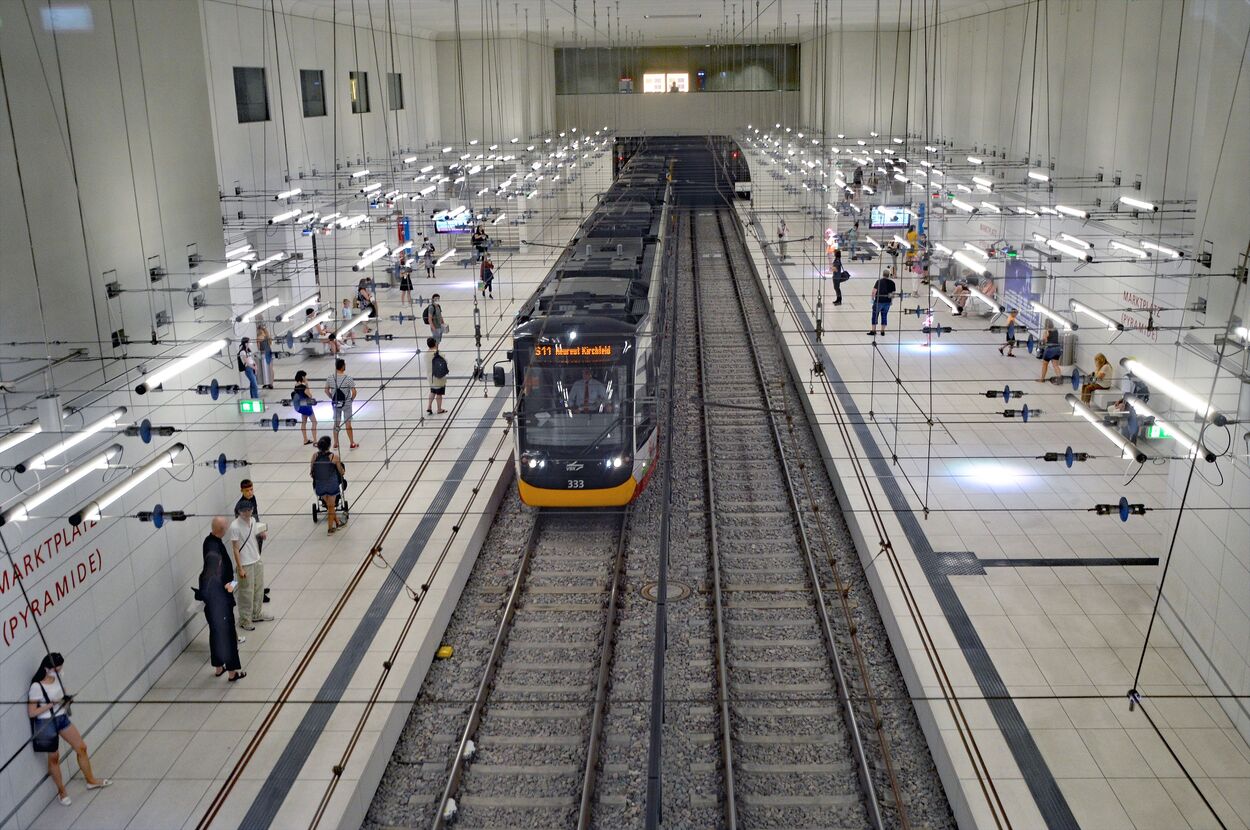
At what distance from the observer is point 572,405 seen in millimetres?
12875

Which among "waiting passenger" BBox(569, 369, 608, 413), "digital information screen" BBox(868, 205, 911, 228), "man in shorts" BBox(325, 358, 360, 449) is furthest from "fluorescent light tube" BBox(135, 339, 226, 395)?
"digital information screen" BBox(868, 205, 911, 228)

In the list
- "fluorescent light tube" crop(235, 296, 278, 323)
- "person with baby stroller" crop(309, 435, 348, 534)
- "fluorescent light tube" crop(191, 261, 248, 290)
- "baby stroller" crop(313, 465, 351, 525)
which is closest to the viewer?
"fluorescent light tube" crop(191, 261, 248, 290)

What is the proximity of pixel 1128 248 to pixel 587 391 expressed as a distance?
25.5ft

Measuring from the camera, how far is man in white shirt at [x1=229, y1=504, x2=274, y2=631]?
10234 mm

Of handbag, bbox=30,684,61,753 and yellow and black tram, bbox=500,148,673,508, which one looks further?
yellow and black tram, bbox=500,148,673,508

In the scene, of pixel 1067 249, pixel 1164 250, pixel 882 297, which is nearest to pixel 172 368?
pixel 1067 249

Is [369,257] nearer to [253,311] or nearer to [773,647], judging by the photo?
[253,311]

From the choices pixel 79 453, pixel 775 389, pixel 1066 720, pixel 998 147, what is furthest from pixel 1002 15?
pixel 79 453

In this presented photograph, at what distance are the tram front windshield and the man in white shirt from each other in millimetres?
3543

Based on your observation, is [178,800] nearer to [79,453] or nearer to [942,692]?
[79,453]

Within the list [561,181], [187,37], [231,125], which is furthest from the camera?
[561,181]

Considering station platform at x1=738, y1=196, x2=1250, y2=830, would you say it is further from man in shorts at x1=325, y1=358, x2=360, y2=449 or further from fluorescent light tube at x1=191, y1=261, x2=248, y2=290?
fluorescent light tube at x1=191, y1=261, x2=248, y2=290

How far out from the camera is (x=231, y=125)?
726 inches

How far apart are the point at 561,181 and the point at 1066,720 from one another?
93.4 feet
